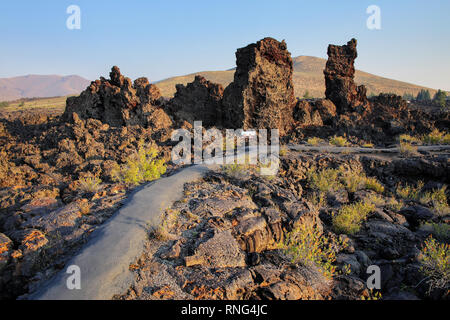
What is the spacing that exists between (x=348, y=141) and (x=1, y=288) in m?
16.8

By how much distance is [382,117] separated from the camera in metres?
17.6

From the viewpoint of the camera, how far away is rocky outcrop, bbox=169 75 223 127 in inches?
675

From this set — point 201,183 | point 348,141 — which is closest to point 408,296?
point 201,183

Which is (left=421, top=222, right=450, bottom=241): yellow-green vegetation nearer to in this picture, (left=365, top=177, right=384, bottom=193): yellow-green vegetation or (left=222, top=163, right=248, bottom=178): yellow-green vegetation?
(left=365, top=177, right=384, bottom=193): yellow-green vegetation

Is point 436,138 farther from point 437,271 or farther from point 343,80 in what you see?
point 437,271

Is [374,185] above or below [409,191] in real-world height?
above

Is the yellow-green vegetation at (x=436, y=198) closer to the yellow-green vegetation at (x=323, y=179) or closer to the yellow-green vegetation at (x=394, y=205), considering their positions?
the yellow-green vegetation at (x=394, y=205)

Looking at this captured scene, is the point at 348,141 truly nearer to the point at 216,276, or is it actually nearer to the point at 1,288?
the point at 216,276

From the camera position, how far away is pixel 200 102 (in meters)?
17.4

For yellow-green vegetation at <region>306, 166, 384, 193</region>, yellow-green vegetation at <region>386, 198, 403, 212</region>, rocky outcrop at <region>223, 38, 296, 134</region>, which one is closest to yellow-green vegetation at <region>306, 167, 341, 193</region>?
yellow-green vegetation at <region>306, 166, 384, 193</region>

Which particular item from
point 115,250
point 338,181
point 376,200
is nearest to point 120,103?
point 338,181

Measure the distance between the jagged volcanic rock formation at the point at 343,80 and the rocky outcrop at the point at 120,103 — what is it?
1273 cm

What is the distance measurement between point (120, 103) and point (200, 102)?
5.19 metres
